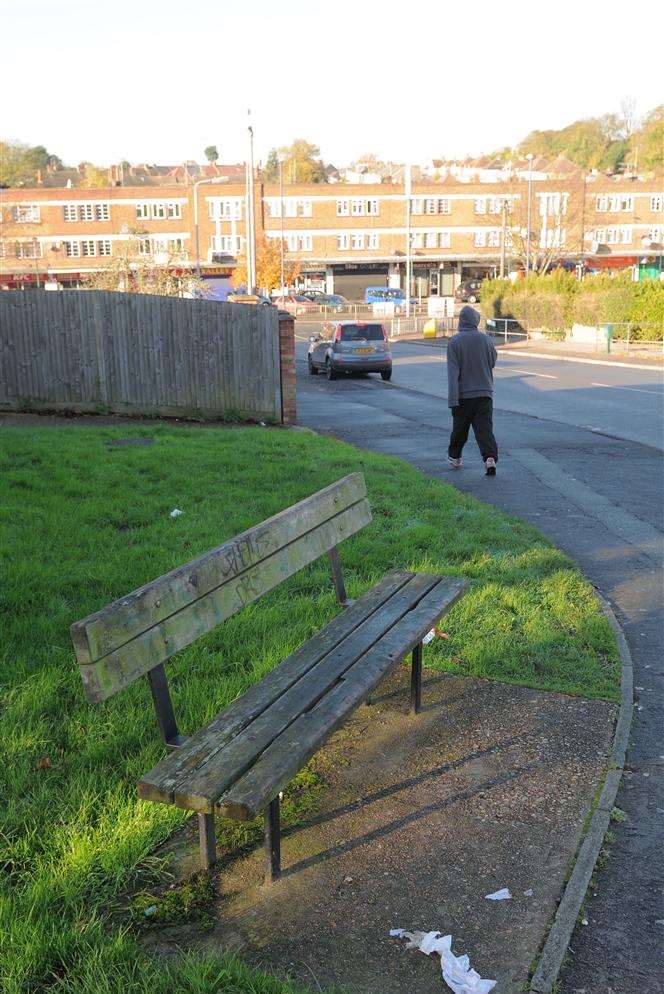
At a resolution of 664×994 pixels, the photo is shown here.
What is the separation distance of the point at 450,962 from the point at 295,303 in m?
66.2

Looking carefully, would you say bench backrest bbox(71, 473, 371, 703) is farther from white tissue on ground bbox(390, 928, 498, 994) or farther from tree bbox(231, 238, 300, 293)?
tree bbox(231, 238, 300, 293)

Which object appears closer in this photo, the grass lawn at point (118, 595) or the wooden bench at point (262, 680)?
the grass lawn at point (118, 595)

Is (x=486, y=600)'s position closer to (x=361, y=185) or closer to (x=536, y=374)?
(x=536, y=374)

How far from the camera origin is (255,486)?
370 inches

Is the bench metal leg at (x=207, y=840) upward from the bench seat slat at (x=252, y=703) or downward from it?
downward

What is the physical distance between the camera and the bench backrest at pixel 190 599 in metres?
3.19

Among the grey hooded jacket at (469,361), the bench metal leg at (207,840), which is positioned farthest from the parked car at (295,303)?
the bench metal leg at (207,840)

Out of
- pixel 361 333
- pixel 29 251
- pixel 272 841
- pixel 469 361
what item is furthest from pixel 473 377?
pixel 29 251

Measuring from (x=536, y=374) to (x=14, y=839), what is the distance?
25.7 meters

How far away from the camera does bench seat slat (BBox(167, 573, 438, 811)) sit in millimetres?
3055

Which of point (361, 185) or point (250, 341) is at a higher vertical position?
point (361, 185)

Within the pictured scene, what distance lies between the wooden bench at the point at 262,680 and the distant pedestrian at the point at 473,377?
619 centimetres

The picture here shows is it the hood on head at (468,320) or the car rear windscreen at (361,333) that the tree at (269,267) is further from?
the hood on head at (468,320)

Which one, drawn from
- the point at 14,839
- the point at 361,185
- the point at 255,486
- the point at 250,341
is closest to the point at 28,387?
the point at 250,341
